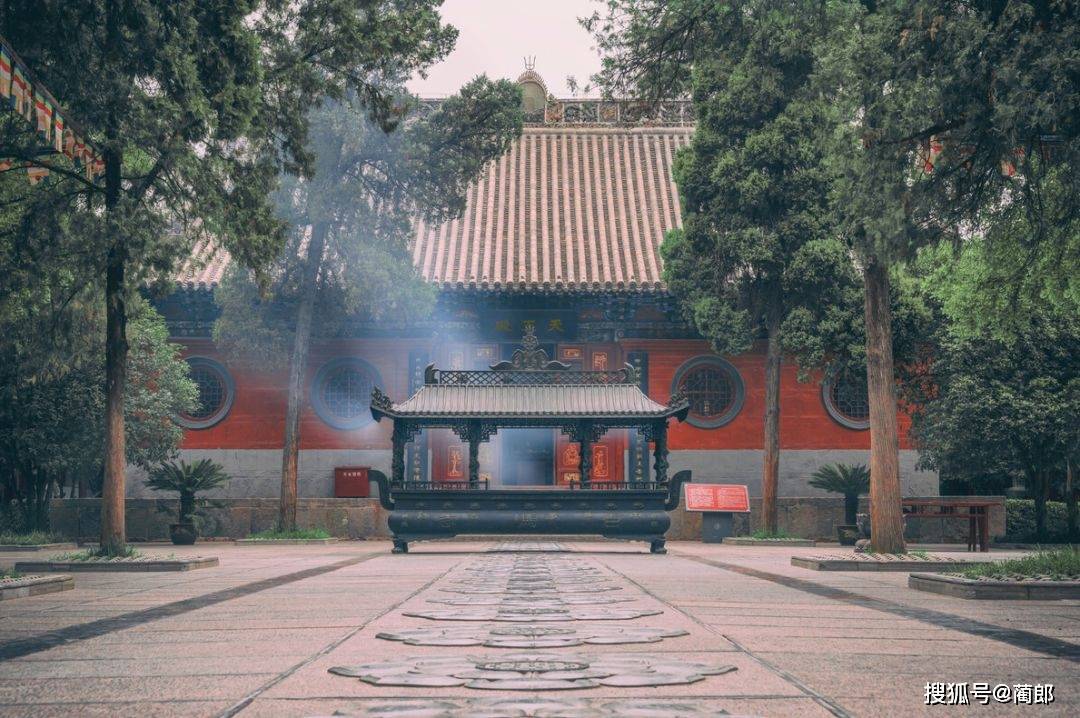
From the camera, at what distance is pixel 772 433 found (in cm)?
1905

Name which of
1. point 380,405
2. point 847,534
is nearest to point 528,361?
point 380,405

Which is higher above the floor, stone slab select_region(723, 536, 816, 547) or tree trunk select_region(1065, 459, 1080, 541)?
tree trunk select_region(1065, 459, 1080, 541)

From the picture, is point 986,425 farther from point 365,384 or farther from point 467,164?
point 365,384

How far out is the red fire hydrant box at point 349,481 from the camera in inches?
864

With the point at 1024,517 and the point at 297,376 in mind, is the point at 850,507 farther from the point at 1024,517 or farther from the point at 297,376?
the point at 297,376

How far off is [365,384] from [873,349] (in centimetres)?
1253

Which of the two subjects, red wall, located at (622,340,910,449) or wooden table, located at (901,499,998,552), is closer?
wooden table, located at (901,499,998,552)

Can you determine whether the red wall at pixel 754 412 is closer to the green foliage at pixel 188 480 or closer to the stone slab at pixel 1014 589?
the green foliage at pixel 188 480

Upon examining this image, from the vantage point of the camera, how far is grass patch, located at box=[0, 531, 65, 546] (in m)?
17.5

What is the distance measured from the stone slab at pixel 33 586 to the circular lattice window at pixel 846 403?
16.5m

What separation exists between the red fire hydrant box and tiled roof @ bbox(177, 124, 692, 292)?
A: 410 centimetres

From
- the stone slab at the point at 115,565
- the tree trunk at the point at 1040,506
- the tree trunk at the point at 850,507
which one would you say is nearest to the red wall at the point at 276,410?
the tree trunk at the point at 850,507

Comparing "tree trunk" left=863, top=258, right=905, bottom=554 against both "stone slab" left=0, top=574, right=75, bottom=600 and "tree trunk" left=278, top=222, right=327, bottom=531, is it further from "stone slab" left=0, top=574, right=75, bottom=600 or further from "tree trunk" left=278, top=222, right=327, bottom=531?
"tree trunk" left=278, top=222, right=327, bottom=531

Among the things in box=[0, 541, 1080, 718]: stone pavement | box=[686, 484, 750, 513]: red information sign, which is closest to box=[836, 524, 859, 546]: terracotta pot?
box=[686, 484, 750, 513]: red information sign
